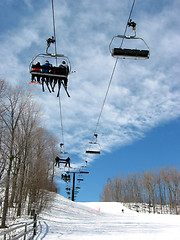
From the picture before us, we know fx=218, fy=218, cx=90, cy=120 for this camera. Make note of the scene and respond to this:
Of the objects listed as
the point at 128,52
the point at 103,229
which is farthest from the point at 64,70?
the point at 103,229

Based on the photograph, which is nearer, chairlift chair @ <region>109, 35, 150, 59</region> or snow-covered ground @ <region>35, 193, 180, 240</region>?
chairlift chair @ <region>109, 35, 150, 59</region>

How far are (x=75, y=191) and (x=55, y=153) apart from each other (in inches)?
420

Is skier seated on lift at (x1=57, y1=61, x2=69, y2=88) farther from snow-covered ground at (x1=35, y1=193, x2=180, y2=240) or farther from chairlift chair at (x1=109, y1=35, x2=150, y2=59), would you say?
snow-covered ground at (x1=35, y1=193, x2=180, y2=240)

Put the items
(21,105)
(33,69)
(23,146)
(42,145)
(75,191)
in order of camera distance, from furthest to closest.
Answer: (75,191), (42,145), (23,146), (21,105), (33,69)

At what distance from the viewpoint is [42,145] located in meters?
26.7

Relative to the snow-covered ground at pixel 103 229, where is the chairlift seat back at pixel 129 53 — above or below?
above

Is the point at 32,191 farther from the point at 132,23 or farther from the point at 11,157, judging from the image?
the point at 132,23

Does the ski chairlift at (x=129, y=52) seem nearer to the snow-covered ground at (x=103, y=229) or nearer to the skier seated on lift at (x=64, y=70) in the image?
the skier seated on lift at (x=64, y=70)

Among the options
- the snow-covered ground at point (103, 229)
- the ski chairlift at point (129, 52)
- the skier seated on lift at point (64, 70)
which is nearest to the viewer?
the ski chairlift at point (129, 52)

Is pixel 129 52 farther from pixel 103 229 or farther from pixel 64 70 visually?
pixel 103 229

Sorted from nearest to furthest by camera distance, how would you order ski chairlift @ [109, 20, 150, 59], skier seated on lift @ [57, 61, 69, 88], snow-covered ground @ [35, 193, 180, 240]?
ski chairlift @ [109, 20, 150, 59], skier seated on lift @ [57, 61, 69, 88], snow-covered ground @ [35, 193, 180, 240]

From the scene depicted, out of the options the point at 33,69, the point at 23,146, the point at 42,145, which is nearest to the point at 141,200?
the point at 42,145

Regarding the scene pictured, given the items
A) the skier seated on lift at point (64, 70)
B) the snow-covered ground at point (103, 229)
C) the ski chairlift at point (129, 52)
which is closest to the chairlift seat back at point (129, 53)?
the ski chairlift at point (129, 52)

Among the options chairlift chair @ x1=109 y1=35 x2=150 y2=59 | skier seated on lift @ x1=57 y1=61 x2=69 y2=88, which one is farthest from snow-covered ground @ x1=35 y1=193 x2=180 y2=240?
chairlift chair @ x1=109 y1=35 x2=150 y2=59
